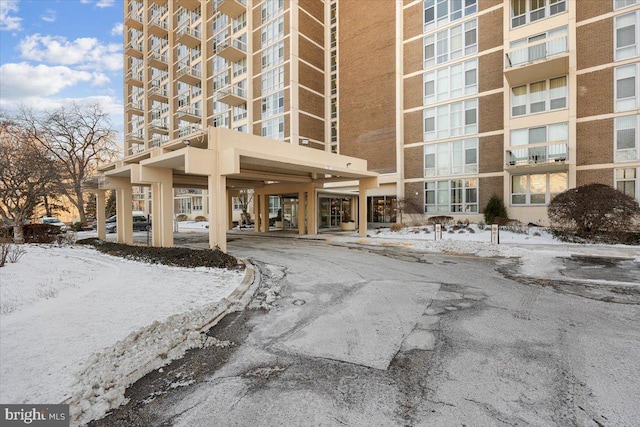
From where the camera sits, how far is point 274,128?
3716 cm

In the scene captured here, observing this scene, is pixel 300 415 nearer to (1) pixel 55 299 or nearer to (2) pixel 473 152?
(1) pixel 55 299

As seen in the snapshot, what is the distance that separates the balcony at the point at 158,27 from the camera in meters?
48.7

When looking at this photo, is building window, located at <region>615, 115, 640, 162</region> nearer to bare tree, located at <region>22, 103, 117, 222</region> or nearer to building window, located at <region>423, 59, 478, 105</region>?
building window, located at <region>423, 59, 478, 105</region>

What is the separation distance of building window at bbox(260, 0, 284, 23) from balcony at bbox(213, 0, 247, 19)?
2.56 metres

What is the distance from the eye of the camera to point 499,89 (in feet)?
80.4

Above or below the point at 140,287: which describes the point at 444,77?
above

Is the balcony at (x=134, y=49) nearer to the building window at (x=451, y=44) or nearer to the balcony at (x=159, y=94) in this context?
the balcony at (x=159, y=94)

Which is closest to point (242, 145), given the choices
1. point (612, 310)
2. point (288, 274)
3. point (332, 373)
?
point (288, 274)

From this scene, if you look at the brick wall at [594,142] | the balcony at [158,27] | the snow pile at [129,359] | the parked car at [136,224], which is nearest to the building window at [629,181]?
the brick wall at [594,142]

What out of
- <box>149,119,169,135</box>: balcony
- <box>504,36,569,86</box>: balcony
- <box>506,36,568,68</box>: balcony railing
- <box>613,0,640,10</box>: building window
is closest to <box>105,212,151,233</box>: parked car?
<box>149,119,169,135</box>: balcony

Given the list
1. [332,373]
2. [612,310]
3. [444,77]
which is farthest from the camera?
[444,77]

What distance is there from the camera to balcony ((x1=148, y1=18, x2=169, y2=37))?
48688 millimetres

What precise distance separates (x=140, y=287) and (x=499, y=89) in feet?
90.2

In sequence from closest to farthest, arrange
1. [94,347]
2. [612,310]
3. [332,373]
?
[332,373] → [94,347] → [612,310]
